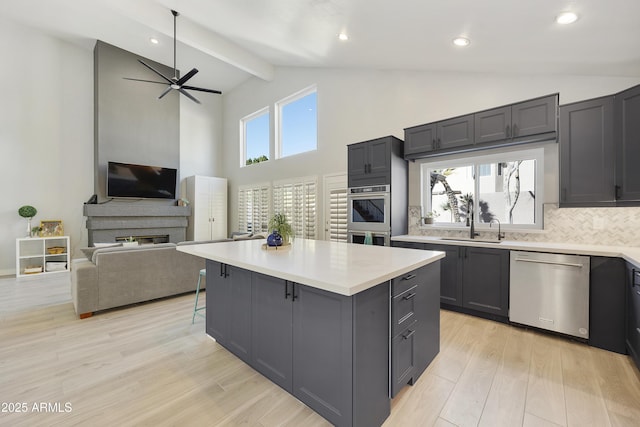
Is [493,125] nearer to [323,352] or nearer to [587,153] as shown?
[587,153]

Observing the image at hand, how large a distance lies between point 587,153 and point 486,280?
5.23ft

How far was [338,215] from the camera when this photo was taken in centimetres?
499

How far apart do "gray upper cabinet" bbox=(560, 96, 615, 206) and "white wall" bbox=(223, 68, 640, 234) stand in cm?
36

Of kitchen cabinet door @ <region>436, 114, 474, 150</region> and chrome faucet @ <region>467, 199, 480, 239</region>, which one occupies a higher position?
kitchen cabinet door @ <region>436, 114, 474, 150</region>

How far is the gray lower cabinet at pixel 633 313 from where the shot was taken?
2.06 m

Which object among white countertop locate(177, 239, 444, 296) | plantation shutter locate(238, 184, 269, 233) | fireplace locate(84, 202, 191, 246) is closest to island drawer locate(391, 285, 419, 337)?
white countertop locate(177, 239, 444, 296)

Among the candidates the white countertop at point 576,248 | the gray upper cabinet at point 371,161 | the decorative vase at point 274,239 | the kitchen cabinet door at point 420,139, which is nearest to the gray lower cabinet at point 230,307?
→ the decorative vase at point 274,239

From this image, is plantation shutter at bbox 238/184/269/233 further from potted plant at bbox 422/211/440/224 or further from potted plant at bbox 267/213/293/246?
potted plant at bbox 267/213/293/246

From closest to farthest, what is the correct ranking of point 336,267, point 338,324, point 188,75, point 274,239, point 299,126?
point 338,324 → point 336,267 → point 274,239 → point 188,75 → point 299,126

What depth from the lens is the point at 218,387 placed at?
76.3 inches

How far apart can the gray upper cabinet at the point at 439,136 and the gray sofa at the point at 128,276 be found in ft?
11.7

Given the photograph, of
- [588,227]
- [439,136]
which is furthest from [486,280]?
[439,136]

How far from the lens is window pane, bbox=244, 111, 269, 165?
7039 mm

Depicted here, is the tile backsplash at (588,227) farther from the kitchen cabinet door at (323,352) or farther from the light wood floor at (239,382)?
the kitchen cabinet door at (323,352)
